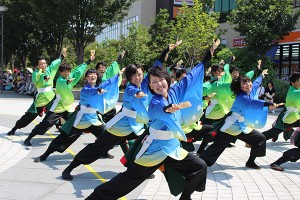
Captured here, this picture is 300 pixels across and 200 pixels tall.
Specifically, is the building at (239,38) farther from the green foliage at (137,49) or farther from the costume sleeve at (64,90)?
the costume sleeve at (64,90)

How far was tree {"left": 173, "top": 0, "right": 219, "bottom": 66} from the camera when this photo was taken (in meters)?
21.7

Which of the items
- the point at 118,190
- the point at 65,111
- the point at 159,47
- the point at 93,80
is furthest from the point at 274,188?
the point at 159,47

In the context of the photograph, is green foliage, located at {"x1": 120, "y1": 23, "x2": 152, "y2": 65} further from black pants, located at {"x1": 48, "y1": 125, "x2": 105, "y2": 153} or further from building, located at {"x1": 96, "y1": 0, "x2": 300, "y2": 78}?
black pants, located at {"x1": 48, "y1": 125, "x2": 105, "y2": 153}

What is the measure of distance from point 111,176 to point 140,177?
75.9 inches

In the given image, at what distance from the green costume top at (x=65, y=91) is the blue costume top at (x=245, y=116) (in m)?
2.78

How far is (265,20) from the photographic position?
60.6ft

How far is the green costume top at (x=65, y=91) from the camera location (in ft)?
23.3

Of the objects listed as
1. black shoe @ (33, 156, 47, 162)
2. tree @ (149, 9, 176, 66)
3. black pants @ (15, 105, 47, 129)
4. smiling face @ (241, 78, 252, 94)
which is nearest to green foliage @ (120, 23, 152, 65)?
tree @ (149, 9, 176, 66)

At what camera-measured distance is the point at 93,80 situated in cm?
605

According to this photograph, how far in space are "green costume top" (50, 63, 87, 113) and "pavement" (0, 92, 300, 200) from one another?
0.85m

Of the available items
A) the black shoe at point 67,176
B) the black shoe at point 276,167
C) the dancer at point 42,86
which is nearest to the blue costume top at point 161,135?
the black shoe at point 67,176

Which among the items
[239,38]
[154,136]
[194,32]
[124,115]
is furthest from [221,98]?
[239,38]

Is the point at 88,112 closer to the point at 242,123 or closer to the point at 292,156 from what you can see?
the point at 242,123

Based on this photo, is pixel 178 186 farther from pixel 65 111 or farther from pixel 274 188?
pixel 65 111
